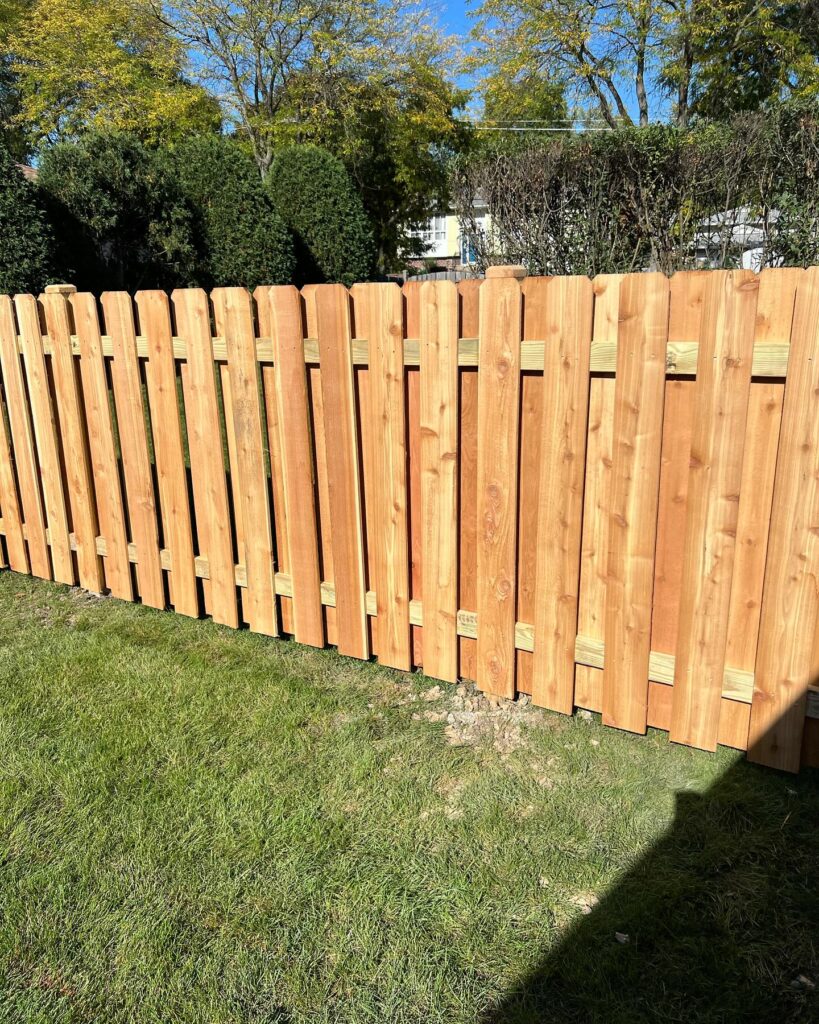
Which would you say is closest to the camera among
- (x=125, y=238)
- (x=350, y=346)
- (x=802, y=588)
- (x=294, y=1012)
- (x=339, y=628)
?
(x=294, y=1012)

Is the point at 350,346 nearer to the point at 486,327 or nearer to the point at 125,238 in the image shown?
the point at 486,327

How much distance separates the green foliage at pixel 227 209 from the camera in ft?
45.2

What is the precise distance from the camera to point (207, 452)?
3607mm

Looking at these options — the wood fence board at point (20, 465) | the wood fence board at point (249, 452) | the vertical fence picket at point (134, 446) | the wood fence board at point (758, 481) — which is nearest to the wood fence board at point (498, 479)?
the wood fence board at point (758, 481)

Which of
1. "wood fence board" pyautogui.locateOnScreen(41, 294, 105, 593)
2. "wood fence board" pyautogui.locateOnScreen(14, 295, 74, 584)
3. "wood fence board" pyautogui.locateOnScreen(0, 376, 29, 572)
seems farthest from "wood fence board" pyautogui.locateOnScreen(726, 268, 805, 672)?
"wood fence board" pyautogui.locateOnScreen(0, 376, 29, 572)

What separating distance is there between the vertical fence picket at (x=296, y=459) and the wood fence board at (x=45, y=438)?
161 cm

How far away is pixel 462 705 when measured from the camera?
3094mm

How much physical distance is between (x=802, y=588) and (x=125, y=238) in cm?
1211

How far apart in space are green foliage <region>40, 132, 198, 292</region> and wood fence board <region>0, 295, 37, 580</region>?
6.57 metres

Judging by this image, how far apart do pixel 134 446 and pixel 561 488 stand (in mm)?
2289

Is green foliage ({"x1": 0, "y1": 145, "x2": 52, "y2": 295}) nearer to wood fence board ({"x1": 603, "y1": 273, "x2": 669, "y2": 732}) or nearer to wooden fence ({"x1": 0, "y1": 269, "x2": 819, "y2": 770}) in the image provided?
wooden fence ({"x1": 0, "y1": 269, "x2": 819, "y2": 770})

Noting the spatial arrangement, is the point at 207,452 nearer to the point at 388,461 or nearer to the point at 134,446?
the point at 134,446

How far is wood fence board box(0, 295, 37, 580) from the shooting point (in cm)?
420

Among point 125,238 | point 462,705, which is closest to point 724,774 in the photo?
point 462,705
